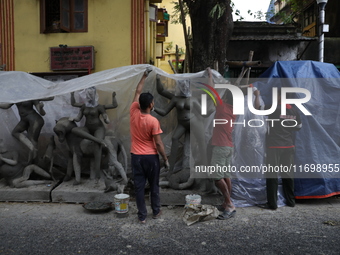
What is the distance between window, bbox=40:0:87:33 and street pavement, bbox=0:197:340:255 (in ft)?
19.8

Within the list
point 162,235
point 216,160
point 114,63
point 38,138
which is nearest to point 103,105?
point 38,138

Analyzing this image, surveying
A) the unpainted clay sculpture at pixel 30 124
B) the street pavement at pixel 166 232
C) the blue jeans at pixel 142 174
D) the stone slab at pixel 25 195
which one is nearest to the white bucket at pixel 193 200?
the street pavement at pixel 166 232

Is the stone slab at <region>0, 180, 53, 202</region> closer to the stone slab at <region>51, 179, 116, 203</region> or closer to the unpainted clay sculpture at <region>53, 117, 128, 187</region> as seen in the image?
the stone slab at <region>51, 179, 116, 203</region>

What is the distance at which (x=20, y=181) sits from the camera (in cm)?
565

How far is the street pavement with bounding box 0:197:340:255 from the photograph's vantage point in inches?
149

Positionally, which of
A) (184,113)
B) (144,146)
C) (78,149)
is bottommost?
(78,149)

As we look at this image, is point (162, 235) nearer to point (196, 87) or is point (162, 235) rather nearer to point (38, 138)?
point (196, 87)

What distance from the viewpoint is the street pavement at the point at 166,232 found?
149 inches

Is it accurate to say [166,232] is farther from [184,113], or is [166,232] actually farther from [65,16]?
[65,16]

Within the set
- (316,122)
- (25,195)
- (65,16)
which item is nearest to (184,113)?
(316,122)

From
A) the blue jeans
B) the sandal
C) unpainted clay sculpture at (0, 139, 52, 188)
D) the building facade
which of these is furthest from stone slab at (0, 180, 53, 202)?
the building facade

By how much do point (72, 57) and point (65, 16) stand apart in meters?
1.15

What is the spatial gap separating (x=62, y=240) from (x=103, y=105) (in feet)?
8.31

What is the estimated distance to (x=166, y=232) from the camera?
426cm
